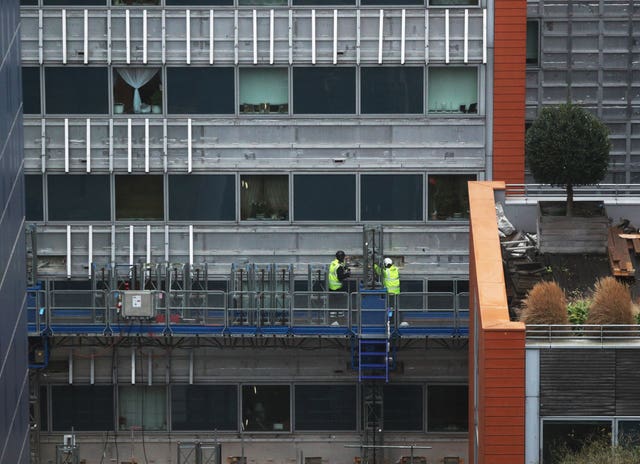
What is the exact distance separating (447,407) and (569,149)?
917cm

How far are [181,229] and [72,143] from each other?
337cm

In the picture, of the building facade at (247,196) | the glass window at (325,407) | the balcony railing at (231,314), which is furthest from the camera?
the glass window at (325,407)

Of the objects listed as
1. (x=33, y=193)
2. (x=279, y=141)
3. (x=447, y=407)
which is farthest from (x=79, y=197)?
(x=447, y=407)

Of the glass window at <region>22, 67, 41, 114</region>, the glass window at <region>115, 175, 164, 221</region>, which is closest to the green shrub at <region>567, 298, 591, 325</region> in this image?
the glass window at <region>115, 175, 164, 221</region>

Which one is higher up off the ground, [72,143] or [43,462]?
[72,143]

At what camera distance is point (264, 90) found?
45.7 meters

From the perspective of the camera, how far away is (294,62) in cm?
4544

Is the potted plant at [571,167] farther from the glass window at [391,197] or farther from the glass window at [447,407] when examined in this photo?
the glass window at [447,407]

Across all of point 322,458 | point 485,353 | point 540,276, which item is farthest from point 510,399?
point 322,458

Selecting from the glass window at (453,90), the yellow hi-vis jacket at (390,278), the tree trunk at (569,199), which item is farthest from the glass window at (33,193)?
the tree trunk at (569,199)

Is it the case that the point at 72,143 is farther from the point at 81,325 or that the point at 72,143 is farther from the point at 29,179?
the point at 81,325

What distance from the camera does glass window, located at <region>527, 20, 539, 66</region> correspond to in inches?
2035

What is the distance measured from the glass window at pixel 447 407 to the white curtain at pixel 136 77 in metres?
10.0

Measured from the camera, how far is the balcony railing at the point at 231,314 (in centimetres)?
4419
